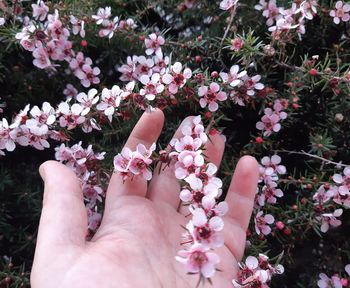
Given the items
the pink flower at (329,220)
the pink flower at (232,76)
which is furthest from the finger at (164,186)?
the pink flower at (329,220)

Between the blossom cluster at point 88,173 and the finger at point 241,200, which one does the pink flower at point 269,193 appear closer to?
the finger at point 241,200

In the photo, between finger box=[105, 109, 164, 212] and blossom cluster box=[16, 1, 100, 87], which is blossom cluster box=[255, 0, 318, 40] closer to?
finger box=[105, 109, 164, 212]

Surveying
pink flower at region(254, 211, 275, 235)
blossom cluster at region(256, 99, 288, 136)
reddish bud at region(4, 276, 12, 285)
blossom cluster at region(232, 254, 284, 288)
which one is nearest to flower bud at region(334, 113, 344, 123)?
blossom cluster at region(256, 99, 288, 136)

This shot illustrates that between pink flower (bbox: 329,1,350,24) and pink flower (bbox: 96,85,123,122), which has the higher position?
pink flower (bbox: 329,1,350,24)

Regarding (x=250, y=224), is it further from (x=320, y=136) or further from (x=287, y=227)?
(x=320, y=136)

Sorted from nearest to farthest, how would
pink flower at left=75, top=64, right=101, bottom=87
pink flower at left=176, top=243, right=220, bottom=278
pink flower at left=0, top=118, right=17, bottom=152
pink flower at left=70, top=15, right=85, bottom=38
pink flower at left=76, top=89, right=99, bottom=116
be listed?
pink flower at left=176, top=243, right=220, bottom=278 → pink flower at left=0, top=118, right=17, bottom=152 → pink flower at left=76, top=89, right=99, bottom=116 → pink flower at left=70, top=15, right=85, bottom=38 → pink flower at left=75, top=64, right=101, bottom=87

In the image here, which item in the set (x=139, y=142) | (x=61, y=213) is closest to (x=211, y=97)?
(x=139, y=142)

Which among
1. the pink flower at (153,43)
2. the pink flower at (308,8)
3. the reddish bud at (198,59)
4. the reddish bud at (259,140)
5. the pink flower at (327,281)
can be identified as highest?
the pink flower at (308,8)
